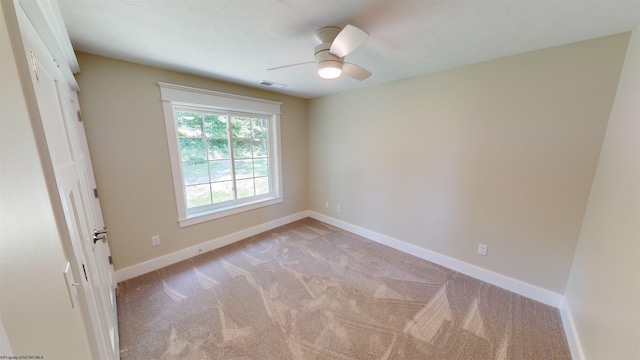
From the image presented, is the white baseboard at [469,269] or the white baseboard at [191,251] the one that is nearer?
the white baseboard at [469,269]

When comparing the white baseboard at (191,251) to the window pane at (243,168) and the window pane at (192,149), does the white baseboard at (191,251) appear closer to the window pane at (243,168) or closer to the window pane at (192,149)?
the window pane at (243,168)

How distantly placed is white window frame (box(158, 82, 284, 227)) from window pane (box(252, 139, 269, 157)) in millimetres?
86

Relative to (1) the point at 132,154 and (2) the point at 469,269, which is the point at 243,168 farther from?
(2) the point at 469,269

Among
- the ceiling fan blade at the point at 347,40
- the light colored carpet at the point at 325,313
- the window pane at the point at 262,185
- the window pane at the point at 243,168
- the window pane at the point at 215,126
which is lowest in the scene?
the light colored carpet at the point at 325,313

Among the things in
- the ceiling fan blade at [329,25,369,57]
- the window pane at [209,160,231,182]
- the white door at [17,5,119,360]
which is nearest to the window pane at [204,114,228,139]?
the window pane at [209,160,231,182]

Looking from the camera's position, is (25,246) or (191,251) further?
(191,251)

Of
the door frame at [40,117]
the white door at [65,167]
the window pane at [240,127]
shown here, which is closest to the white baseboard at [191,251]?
the white door at [65,167]

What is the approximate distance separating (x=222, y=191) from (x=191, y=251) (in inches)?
34.0

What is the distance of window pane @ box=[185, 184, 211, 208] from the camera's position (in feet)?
9.29

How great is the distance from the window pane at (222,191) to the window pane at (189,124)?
0.72 m

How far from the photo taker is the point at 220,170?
307 centimetres

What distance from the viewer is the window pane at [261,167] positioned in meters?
3.50

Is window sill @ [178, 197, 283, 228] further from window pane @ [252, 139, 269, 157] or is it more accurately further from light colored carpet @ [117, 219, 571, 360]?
window pane @ [252, 139, 269, 157]

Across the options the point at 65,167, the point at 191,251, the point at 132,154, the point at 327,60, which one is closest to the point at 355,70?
the point at 327,60
